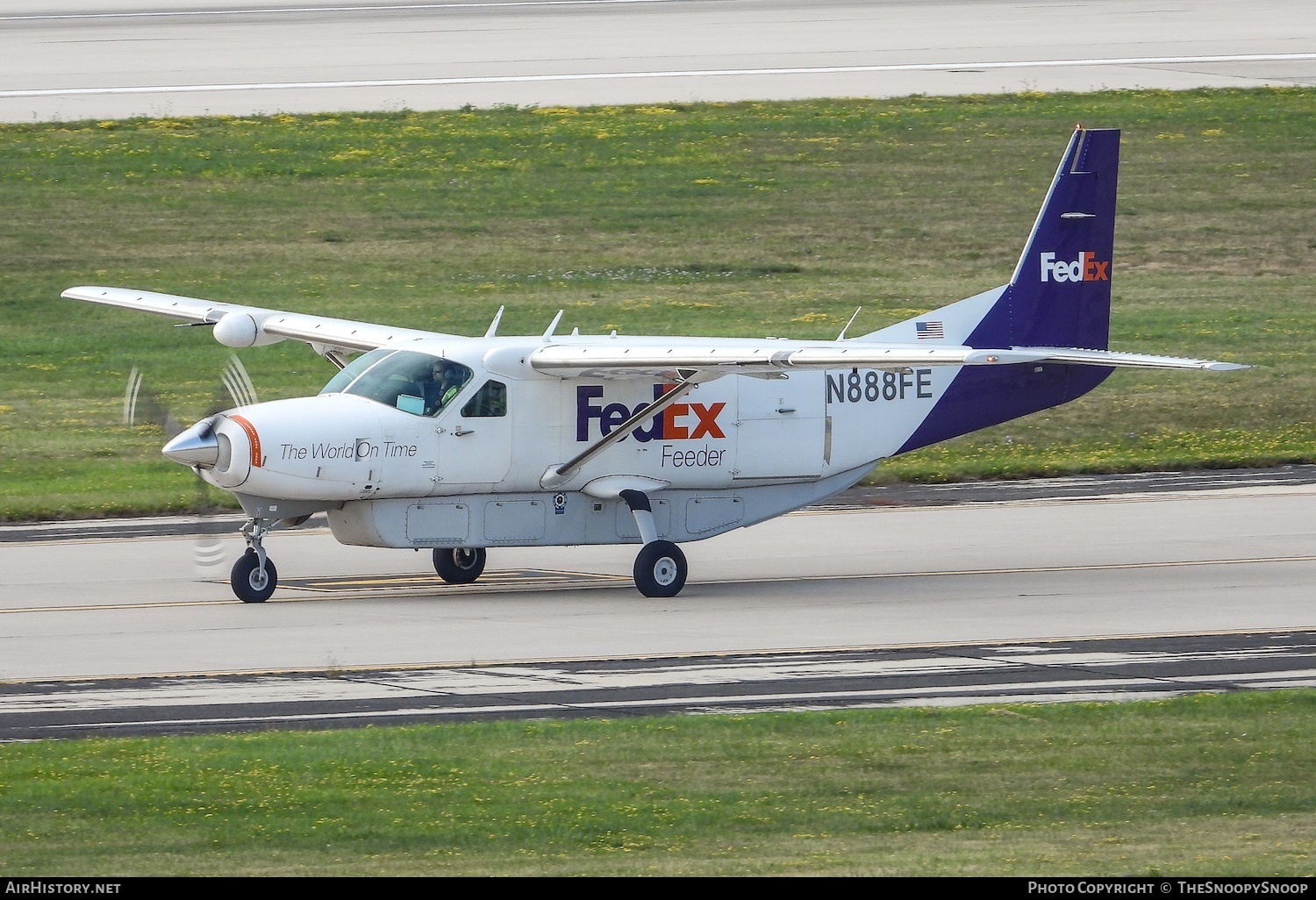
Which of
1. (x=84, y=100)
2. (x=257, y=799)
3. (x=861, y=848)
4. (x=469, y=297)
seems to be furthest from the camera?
(x=84, y=100)

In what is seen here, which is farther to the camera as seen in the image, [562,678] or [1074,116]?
[1074,116]

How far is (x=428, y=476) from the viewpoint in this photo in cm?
1941

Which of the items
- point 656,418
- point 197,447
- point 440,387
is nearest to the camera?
point 197,447

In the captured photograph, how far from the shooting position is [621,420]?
2016cm

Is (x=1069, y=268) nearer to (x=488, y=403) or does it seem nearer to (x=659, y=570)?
(x=659, y=570)

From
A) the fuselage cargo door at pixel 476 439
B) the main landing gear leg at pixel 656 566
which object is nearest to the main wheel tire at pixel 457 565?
the fuselage cargo door at pixel 476 439

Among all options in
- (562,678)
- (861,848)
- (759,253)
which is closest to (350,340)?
(562,678)

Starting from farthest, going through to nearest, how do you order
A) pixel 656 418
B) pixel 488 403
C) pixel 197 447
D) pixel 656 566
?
1. pixel 656 418
2. pixel 656 566
3. pixel 488 403
4. pixel 197 447

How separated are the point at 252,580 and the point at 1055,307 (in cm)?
930

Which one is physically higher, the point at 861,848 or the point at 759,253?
the point at 759,253

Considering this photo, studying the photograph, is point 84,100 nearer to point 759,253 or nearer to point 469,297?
point 469,297

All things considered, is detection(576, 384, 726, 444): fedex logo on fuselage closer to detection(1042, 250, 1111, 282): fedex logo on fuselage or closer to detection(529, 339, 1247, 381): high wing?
detection(529, 339, 1247, 381): high wing

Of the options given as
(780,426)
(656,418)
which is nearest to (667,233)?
(780,426)

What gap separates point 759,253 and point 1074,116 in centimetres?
998
